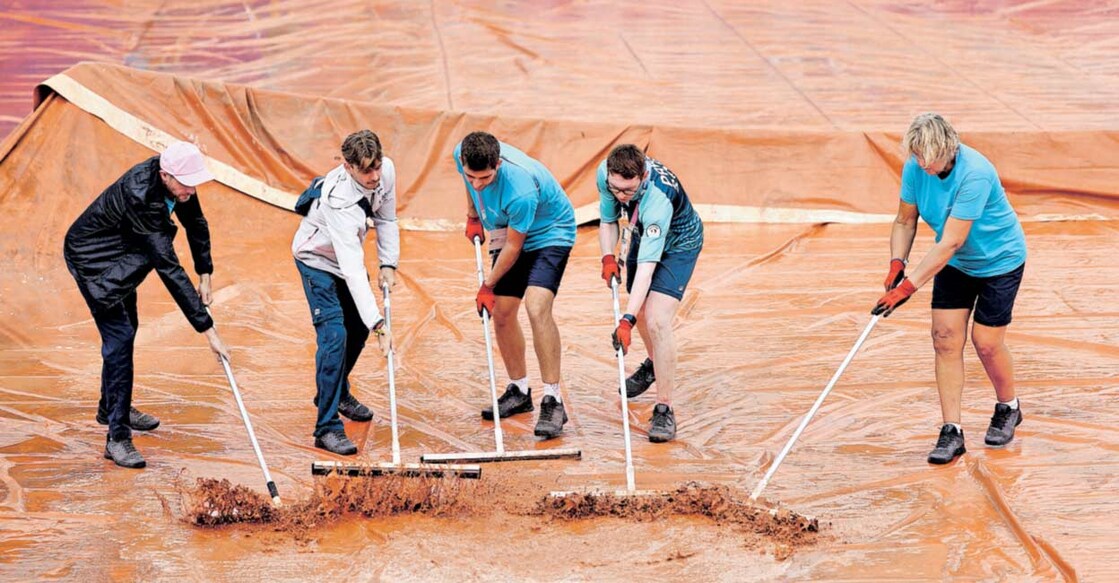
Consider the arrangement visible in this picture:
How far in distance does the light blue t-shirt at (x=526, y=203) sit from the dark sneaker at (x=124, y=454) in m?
1.57

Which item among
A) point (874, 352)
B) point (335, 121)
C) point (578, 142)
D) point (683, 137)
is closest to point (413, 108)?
point (335, 121)

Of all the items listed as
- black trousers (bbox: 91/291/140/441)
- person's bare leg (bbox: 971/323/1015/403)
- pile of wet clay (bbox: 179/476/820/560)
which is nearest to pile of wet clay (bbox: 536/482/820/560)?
pile of wet clay (bbox: 179/476/820/560)

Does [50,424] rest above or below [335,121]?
below

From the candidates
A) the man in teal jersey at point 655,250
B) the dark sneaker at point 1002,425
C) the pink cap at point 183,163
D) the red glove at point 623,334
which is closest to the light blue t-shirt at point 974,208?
the dark sneaker at point 1002,425

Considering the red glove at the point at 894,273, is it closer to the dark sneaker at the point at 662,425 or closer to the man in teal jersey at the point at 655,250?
the man in teal jersey at the point at 655,250

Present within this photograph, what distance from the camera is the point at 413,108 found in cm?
751

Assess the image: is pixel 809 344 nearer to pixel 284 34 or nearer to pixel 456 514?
pixel 456 514

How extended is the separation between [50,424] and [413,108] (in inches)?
132

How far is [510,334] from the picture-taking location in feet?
16.4

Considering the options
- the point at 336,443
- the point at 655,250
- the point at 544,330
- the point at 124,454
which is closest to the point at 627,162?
the point at 655,250

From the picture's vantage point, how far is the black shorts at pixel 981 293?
439cm

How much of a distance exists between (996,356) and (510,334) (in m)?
1.89

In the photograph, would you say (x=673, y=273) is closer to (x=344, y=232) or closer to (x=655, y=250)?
(x=655, y=250)

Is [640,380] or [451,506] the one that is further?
[640,380]
